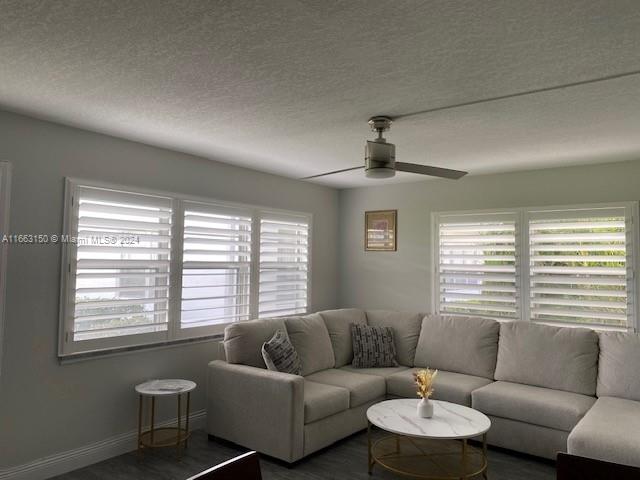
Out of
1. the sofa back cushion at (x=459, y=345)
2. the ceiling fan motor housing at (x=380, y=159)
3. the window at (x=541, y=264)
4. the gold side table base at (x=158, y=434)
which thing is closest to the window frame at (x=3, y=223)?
the gold side table base at (x=158, y=434)

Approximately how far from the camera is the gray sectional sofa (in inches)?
134

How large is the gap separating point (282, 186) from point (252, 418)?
2.51m

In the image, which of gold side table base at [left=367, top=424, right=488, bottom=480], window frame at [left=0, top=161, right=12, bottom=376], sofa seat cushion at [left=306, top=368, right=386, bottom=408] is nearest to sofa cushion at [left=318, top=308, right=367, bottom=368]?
sofa seat cushion at [left=306, top=368, right=386, bottom=408]

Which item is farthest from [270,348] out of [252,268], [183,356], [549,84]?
[549,84]

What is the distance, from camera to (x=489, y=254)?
4898mm

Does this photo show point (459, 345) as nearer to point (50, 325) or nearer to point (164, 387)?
point (164, 387)

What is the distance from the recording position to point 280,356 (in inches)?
152

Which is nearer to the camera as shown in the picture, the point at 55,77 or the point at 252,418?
the point at 55,77

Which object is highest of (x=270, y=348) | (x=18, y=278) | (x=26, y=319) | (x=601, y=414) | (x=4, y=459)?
(x=18, y=278)

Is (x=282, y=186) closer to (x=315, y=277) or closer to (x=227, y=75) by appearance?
(x=315, y=277)

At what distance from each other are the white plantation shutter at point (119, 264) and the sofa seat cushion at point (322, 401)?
1329 mm

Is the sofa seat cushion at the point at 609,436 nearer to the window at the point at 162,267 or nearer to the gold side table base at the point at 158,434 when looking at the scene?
the gold side table base at the point at 158,434

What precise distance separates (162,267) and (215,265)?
0.56 m

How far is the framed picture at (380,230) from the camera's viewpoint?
561 centimetres
